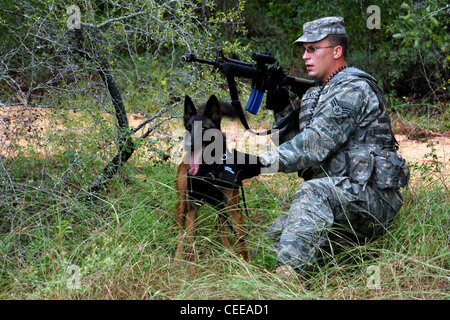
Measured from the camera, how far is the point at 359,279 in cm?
314

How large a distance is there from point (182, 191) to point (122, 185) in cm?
95

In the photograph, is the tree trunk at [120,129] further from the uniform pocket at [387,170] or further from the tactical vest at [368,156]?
the uniform pocket at [387,170]

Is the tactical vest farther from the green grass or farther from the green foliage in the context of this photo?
the green foliage

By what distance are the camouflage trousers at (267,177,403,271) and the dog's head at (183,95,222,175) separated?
0.81m

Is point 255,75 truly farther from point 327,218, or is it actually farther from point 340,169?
point 327,218

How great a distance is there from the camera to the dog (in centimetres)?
371

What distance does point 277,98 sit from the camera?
3908mm

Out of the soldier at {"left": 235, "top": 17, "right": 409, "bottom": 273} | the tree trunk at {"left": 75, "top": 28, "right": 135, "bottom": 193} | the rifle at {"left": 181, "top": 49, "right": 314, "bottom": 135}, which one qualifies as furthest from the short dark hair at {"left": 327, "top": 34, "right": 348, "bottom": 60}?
the tree trunk at {"left": 75, "top": 28, "right": 135, "bottom": 193}

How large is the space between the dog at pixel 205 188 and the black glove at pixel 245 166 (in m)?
0.27

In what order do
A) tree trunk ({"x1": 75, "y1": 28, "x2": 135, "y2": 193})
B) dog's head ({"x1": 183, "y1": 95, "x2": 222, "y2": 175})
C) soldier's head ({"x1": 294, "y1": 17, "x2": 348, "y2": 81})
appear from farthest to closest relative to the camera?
tree trunk ({"x1": 75, "y1": 28, "x2": 135, "y2": 193})
dog's head ({"x1": 183, "y1": 95, "x2": 222, "y2": 175})
soldier's head ({"x1": 294, "y1": 17, "x2": 348, "y2": 81})

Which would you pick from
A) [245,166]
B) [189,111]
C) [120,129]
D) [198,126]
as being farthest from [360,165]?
[120,129]
